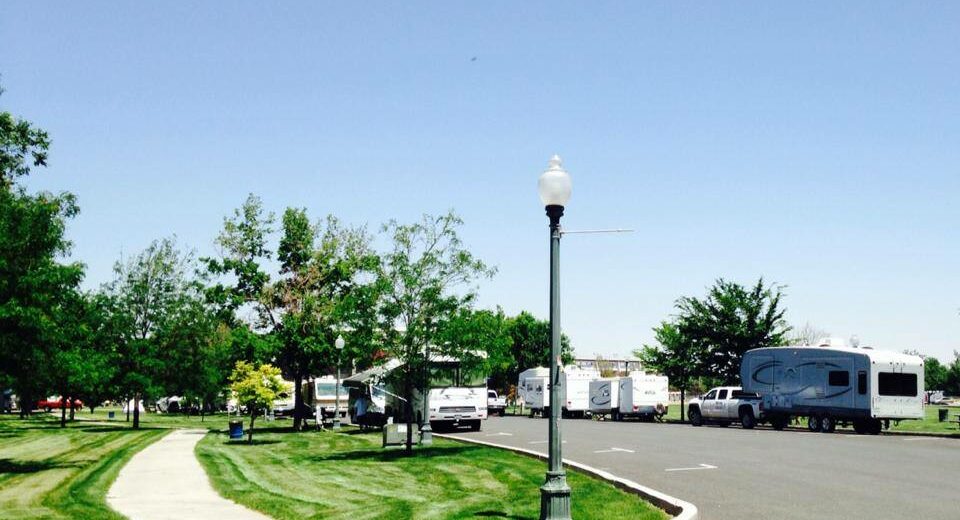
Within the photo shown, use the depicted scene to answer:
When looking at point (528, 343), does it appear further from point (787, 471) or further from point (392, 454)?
point (787, 471)

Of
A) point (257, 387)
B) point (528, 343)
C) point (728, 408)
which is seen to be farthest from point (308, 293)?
point (528, 343)

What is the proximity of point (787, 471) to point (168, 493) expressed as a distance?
12308mm

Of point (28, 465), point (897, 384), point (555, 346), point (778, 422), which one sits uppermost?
point (555, 346)

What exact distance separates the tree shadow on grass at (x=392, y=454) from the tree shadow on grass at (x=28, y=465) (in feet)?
20.4

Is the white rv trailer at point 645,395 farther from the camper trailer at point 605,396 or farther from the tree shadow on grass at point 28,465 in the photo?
the tree shadow on grass at point 28,465

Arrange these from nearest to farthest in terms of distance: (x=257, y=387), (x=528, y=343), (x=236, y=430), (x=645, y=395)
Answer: (x=257, y=387), (x=236, y=430), (x=645, y=395), (x=528, y=343)

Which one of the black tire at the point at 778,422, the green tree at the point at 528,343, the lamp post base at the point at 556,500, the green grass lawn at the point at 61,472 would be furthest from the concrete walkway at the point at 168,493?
the green tree at the point at 528,343

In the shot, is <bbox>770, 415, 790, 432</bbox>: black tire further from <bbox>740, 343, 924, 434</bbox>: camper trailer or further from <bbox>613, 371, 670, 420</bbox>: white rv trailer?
<bbox>613, 371, 670, 420</bbox>: white rv trailer

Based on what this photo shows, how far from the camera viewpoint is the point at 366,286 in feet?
77.9

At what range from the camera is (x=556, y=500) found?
11.0 meters

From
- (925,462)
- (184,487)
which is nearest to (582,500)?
(184,487)

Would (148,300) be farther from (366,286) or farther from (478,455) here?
(478,455)

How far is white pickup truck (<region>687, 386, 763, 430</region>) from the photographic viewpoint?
3975 centimetres

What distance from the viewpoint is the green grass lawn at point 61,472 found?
1380 cm
